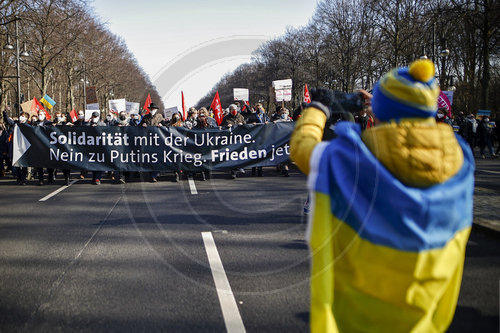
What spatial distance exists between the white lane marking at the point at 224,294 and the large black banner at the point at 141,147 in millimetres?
7200

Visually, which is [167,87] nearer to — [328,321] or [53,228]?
[53,228]

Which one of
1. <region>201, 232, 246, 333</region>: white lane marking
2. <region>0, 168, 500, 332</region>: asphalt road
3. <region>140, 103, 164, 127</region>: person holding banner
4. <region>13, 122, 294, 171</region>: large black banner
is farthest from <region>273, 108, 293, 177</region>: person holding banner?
<region>201, 232, 246, 333</region>: white lane marking

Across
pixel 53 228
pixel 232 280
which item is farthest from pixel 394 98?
pixel 53 228

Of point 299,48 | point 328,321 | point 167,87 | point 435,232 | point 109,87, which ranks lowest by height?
point 328,321

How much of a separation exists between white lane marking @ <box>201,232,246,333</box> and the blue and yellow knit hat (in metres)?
2.30

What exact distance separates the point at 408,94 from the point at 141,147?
11794 millimetres

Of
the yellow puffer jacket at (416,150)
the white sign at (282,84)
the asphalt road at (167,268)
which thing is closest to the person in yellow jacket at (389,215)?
the yellow puffer jacket at (416,150)

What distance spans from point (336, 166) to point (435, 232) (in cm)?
48

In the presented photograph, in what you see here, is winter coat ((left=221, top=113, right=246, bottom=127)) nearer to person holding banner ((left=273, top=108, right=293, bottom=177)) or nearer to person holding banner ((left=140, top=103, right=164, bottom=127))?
person holding banner ((left=273, top=108, right=293, bottom=177))

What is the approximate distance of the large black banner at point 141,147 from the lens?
1286 cm

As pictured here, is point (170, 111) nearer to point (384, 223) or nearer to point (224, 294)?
point (224, 294)

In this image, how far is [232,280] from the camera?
15.5ft

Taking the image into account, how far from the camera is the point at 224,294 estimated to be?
4.33 m

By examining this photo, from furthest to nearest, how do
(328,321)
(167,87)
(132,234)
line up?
(132,234), (167,87), (328,321)
